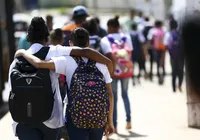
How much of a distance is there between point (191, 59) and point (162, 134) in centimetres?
552

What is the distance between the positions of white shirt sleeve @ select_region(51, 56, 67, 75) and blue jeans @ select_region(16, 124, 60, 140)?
1.43ft

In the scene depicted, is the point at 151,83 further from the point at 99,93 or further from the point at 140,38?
the point at 99,93

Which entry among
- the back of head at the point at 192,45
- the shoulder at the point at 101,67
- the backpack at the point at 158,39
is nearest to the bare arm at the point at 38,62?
the shoulder at the point at 101,67

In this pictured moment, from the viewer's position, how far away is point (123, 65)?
7266 millimetres

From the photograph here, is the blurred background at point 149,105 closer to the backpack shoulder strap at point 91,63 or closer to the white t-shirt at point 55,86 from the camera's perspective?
the backpack shoulder strap at point 91,63

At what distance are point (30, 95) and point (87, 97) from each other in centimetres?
42

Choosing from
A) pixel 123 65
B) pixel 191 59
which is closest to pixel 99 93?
pixel 191 59

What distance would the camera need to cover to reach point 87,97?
396 centimetres

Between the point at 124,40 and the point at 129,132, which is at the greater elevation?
the point at 124,40

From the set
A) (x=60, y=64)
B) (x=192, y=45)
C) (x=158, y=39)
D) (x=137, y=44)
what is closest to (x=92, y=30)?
(x=60, y=64)

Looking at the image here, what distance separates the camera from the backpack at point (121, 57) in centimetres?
718

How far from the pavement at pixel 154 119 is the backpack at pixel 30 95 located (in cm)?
327

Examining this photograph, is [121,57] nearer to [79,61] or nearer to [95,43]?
[95,43]

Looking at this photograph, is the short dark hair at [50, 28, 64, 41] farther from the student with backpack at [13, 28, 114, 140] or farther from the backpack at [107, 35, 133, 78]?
the student with backpack at [13, 28, 114, 140]
